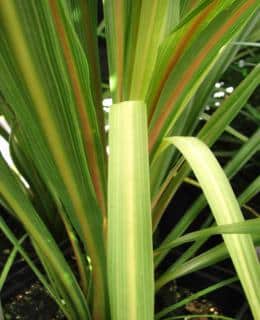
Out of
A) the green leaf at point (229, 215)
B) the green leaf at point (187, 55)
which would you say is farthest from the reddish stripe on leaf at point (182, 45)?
the green leaf at point (229, 215)

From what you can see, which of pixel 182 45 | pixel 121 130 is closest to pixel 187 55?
pixel 182 45

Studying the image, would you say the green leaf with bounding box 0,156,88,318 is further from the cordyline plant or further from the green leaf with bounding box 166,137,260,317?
the green leaf with bounding box 166,137,260,317

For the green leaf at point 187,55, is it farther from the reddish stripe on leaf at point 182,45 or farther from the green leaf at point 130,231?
the green leaf at point 130,231

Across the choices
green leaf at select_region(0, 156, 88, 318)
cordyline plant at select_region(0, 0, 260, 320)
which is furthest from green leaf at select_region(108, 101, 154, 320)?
green leaf at select_region(0, 156, 88, 318)

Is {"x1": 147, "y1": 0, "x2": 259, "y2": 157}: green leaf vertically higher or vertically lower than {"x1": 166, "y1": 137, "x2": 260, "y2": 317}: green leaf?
higher

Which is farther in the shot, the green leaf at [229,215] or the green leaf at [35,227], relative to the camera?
the green leaf at [35,227]

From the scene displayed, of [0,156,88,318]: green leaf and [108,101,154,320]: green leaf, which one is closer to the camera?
[108,101,154,320]: green leaf

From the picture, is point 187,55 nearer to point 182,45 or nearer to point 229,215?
point 182,45
